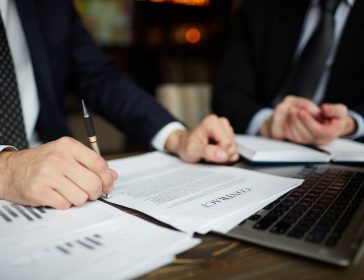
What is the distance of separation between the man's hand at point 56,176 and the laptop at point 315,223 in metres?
0.20

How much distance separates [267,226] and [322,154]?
0.41m

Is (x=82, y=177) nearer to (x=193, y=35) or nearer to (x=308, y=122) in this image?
(x=308, y=122)

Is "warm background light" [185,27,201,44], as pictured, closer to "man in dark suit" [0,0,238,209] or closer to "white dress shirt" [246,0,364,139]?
"white dress shirt" [246,0,364,139]

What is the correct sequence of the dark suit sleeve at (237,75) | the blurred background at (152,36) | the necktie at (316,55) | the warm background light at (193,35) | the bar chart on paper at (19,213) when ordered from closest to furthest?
the bar chart on paper at (19,213)
the necktie at (316,55)
the dark suit sleeve at (237,75)
the blurred background at (152,36)
the warm background light at (193,35)

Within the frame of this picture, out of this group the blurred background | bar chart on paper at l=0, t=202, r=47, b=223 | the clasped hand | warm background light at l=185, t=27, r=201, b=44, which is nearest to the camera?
bar chart on paper at l=0, t=202, r=47, b=223

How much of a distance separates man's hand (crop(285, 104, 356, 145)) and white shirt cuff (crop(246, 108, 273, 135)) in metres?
0.21

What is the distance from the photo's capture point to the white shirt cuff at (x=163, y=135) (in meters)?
0.89

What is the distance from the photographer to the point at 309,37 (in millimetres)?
1308

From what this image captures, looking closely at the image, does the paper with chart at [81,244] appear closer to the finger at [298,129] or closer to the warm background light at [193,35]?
the finger at [298,129]

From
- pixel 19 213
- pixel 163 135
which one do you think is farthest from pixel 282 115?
pixel 19 213

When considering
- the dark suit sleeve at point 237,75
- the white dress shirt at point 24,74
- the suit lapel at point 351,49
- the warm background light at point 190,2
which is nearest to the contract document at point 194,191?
the white dress shirt at point 24,74

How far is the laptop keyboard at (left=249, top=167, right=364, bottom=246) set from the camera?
43 centimetres

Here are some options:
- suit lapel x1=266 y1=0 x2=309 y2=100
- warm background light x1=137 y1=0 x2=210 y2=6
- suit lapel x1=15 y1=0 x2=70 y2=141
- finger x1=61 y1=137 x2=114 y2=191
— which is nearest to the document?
finger x1=61 y1=137 x2=114 y2=191

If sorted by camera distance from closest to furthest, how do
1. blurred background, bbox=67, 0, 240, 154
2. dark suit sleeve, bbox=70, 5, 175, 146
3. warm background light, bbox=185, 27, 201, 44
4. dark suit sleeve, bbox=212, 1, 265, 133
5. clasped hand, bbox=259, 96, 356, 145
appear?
clasped hand, bbox=259, 96, 356, 145 → dark suit sleeve, bbox=70, 5, 175, 146 → dark suit sleeve, bbox=212, 1, 265, 133 → blurred background, bbox=67, 0, 240, 154 → warm background light, bbox=185, 27, 201, 44
